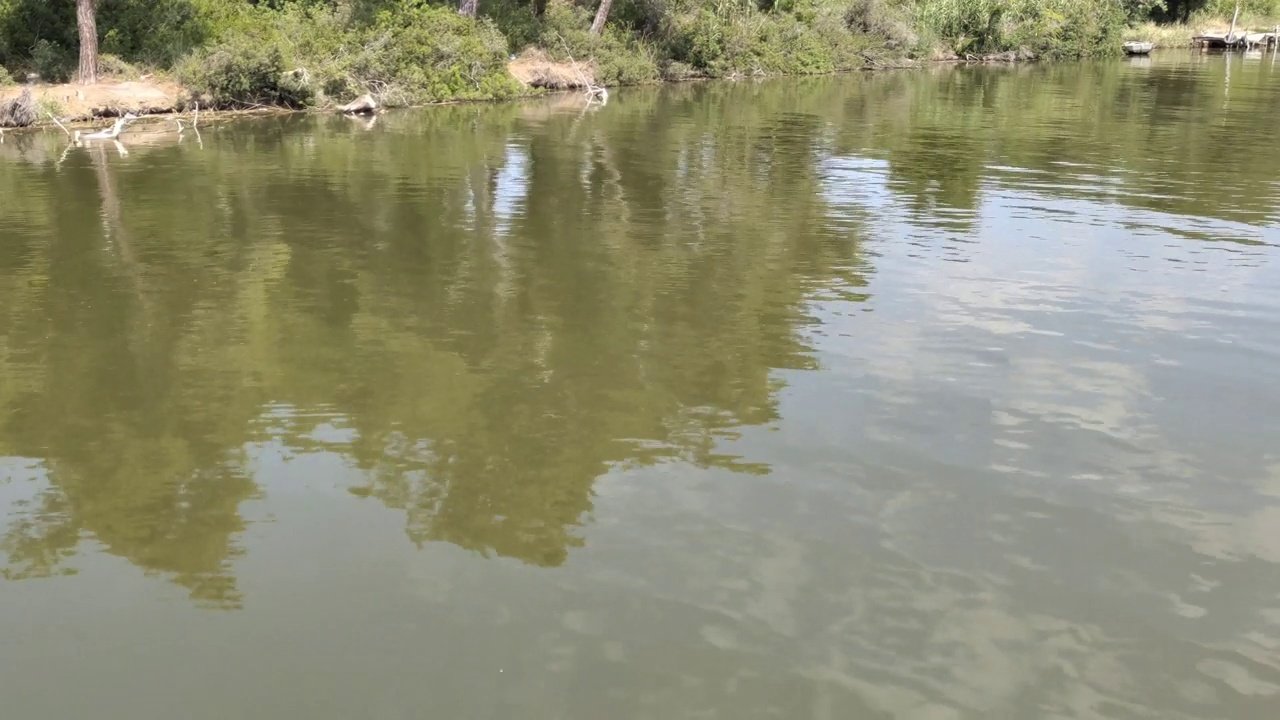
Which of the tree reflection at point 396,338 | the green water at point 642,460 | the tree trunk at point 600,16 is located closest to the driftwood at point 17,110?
the tree reflection at point 396,338

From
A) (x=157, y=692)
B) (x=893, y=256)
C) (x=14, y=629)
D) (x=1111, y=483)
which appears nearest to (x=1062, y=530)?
(x=1111, y=483)

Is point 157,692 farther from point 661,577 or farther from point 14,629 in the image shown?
point 661,577

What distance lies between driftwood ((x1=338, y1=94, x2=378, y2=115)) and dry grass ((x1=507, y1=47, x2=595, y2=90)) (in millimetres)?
6921

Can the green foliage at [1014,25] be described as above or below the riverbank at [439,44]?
above

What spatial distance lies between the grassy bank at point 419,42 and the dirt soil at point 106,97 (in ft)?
2.37

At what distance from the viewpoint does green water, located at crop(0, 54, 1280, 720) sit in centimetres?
522

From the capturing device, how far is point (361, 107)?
99.6ft

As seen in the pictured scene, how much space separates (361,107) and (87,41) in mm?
6970

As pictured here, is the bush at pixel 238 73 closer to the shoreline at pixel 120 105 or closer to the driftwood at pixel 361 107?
the shoreline at pixel 120 105

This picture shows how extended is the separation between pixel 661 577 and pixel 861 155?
16.8 m

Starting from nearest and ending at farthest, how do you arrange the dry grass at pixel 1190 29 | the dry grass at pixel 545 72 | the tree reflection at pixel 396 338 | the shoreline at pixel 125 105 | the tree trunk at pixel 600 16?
1. the tree reflection at pixel 396 338
2. the shoreline at pixel 125 105
3. the dry grass at pixel 545 72
4. the tree trunk at pixel 600 16
5. the dry grass at pixel 1190 29

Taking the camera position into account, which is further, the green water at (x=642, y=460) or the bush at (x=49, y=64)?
the bush at (x=49, y=64)

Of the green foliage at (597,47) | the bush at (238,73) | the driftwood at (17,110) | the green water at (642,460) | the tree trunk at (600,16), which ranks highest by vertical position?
the tree trunk at (600,16)

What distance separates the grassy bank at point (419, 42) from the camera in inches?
1133
